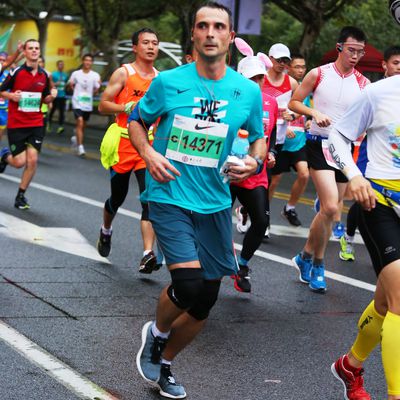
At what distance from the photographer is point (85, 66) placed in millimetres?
22578

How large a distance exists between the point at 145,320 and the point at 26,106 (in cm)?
622

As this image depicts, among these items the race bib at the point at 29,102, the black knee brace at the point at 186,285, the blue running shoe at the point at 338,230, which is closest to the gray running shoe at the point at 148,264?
the black knee brace at the point at 186,285

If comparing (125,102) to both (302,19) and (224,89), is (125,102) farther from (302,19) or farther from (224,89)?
(302,19)

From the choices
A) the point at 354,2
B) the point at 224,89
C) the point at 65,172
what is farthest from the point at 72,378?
the point at 354,2

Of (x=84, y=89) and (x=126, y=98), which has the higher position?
(x=126, y=98)

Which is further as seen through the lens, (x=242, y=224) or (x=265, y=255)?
(x=242, y=224)

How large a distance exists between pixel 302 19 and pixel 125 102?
14411mm

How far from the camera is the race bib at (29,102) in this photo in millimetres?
12539

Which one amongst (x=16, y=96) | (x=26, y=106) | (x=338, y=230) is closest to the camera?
(x=338, y=230)

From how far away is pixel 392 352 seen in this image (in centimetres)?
479

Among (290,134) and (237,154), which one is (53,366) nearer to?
(237,154)

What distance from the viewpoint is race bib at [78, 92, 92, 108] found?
857 inches

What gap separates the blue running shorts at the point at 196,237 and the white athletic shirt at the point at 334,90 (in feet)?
10.6

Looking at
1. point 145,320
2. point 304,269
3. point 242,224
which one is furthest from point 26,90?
point 145,320
